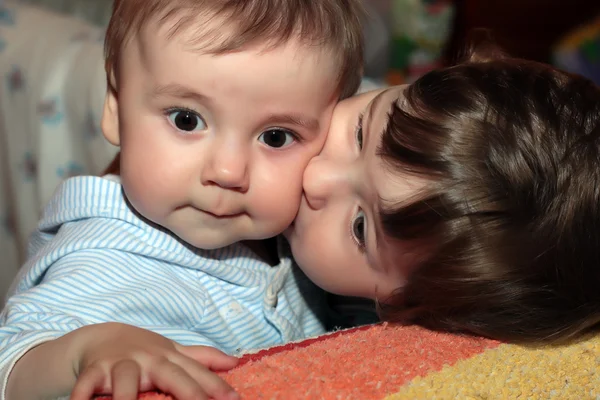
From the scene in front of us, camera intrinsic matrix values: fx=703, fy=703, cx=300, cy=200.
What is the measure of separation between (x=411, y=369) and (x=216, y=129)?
38 cm

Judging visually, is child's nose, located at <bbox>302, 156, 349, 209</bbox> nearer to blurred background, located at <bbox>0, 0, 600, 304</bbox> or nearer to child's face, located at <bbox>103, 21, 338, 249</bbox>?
child's face, located at <bbox>103, 21, 338, 249</bbox>

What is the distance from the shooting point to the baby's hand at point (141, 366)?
2.21ft

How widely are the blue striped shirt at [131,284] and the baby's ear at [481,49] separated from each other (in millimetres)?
422

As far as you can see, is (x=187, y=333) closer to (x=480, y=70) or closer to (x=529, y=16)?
(x=480, y=70)

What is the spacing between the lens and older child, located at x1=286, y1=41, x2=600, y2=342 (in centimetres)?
81

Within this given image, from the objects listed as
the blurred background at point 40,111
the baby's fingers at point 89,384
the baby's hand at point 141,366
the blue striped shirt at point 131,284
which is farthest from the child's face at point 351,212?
the blurred background at point 40,111

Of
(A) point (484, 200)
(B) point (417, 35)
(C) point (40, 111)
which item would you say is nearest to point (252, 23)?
(A) point (484, 200)

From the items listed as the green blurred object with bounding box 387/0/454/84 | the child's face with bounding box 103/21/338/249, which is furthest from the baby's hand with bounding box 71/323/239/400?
the green blurred object with bounding box 387/0/454/84

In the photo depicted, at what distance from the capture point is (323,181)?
0.95 metres

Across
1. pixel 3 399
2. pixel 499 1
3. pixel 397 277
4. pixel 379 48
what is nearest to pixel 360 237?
pixel 397 277

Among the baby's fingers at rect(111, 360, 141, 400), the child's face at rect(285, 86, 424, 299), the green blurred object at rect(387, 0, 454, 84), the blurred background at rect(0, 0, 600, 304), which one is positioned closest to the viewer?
the baby's fingers at rect(111, 360, 141, 400)

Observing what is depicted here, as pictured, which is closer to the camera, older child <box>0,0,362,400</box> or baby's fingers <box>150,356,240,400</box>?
baby's fingers <box>150,356,240,400</box>

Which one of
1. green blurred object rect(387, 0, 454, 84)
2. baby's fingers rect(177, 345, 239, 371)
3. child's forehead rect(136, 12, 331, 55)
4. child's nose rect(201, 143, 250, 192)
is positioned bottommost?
green blurred object rect(387, 0, 454, 84)

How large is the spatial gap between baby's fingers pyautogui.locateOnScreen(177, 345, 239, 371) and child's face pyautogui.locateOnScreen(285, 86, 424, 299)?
264 mm
